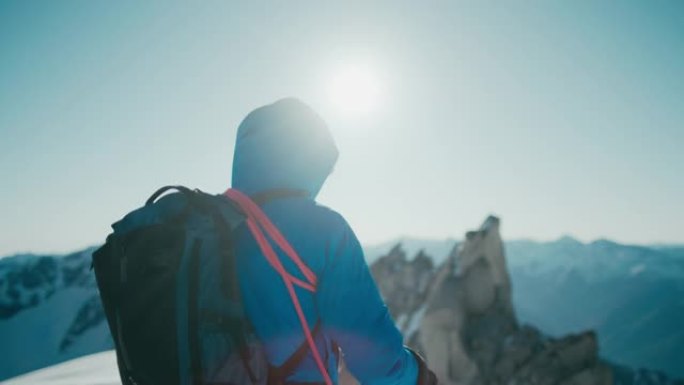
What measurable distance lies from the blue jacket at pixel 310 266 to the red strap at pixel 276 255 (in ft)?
0.11

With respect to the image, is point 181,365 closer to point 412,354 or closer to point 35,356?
point 412,354

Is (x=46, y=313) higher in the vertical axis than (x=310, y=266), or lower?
lower

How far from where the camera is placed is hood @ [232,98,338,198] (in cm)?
203

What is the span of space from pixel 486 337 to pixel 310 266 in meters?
37.3

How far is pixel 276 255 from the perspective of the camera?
5.83ft

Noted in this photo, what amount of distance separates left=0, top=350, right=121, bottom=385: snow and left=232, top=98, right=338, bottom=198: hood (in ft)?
11.6

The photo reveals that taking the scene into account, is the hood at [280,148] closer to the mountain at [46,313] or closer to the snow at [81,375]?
the snow at [81,375]

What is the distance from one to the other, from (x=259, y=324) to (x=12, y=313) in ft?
513

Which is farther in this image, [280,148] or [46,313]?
[46,313]

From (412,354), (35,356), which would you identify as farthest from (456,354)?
(35,356)

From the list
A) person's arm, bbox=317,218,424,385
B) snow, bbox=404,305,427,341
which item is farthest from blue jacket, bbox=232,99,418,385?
snow, bbox=404,305,427,341

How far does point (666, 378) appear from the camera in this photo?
71.8 meters

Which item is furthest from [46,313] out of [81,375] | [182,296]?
[182,296]

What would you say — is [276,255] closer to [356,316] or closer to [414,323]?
[356,316]
